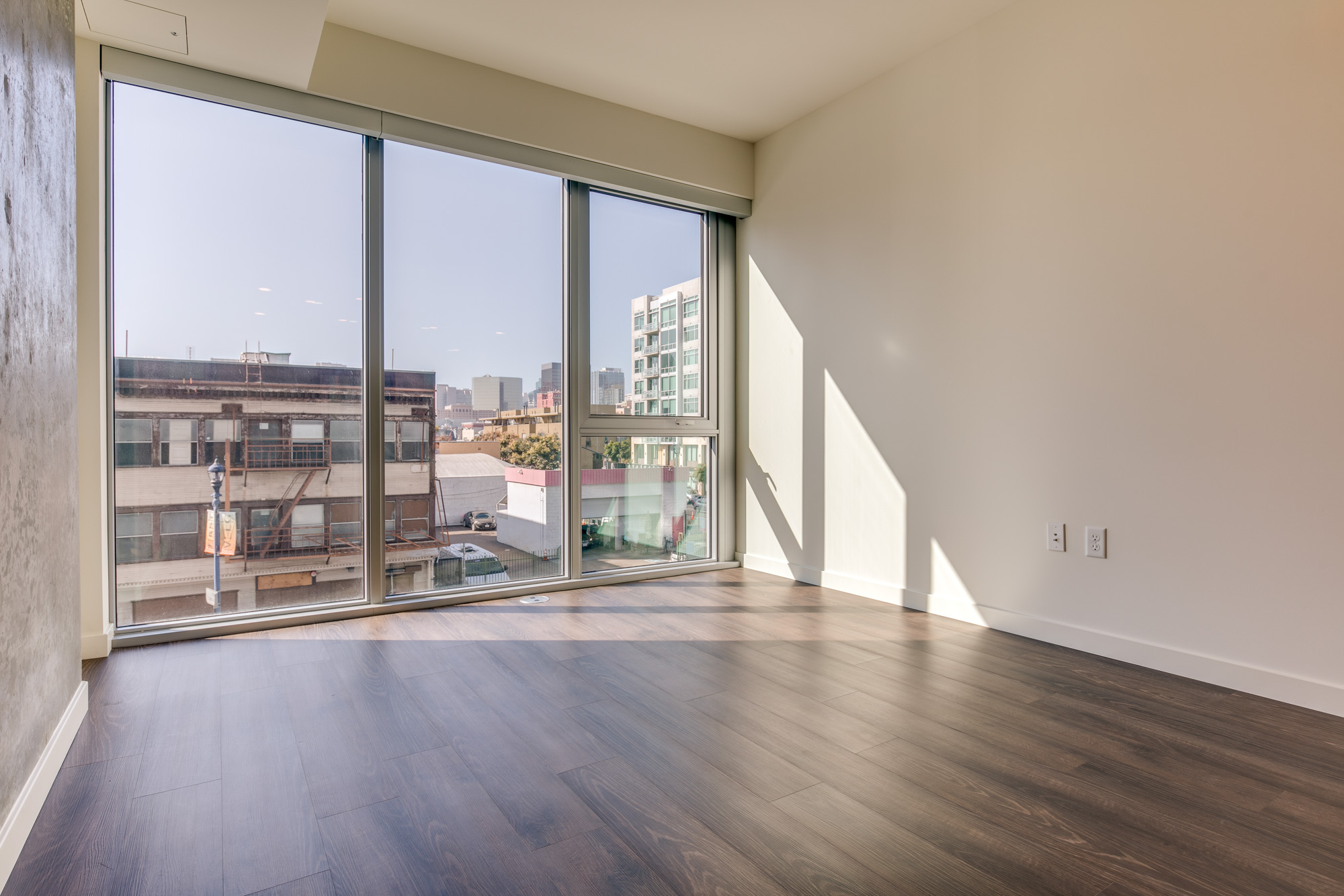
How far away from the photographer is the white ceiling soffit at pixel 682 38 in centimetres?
305

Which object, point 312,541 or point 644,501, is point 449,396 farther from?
point 644,501

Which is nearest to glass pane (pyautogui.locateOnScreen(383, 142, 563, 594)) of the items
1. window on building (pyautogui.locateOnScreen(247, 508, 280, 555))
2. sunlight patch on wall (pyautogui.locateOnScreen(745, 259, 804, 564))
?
window on building (pyautogui.locateOnScreen(247, 508, 280, 555))

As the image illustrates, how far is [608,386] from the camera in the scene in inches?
166

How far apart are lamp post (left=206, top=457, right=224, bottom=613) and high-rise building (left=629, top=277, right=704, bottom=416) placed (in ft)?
7.19

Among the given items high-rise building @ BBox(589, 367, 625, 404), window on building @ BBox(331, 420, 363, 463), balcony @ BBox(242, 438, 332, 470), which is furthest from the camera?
high-rise building @ BBox(589, 367, 625, 404)

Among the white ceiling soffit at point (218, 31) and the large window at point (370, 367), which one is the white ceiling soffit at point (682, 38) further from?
the large window at point (370, 367)

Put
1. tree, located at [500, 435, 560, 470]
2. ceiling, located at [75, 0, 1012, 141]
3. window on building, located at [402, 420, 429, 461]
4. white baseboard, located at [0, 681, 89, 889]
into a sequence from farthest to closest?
tree, located at [500, 435, 560, 470]
window on building, located at [402, 420, 429, 461]
ceiling, located at [75, 0, 1012, 141]
white baseboard, located at [0, 681, 89, 889]

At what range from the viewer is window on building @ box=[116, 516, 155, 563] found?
9.64 feet

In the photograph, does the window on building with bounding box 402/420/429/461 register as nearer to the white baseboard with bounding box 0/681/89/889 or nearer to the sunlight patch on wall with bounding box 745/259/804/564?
the white baseboard with bounding box 0/681/89/889

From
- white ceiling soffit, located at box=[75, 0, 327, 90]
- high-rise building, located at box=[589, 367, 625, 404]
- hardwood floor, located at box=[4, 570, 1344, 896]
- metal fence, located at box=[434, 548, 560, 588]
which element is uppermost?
white ceiling soffit, located at box=[75, 0, 327, 90]

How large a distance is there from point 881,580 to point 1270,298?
2.04 metres

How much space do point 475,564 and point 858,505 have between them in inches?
83.5

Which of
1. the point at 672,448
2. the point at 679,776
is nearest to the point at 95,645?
the point at 679,776

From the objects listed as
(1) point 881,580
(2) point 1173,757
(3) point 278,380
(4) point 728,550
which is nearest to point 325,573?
(3) point 278,380
